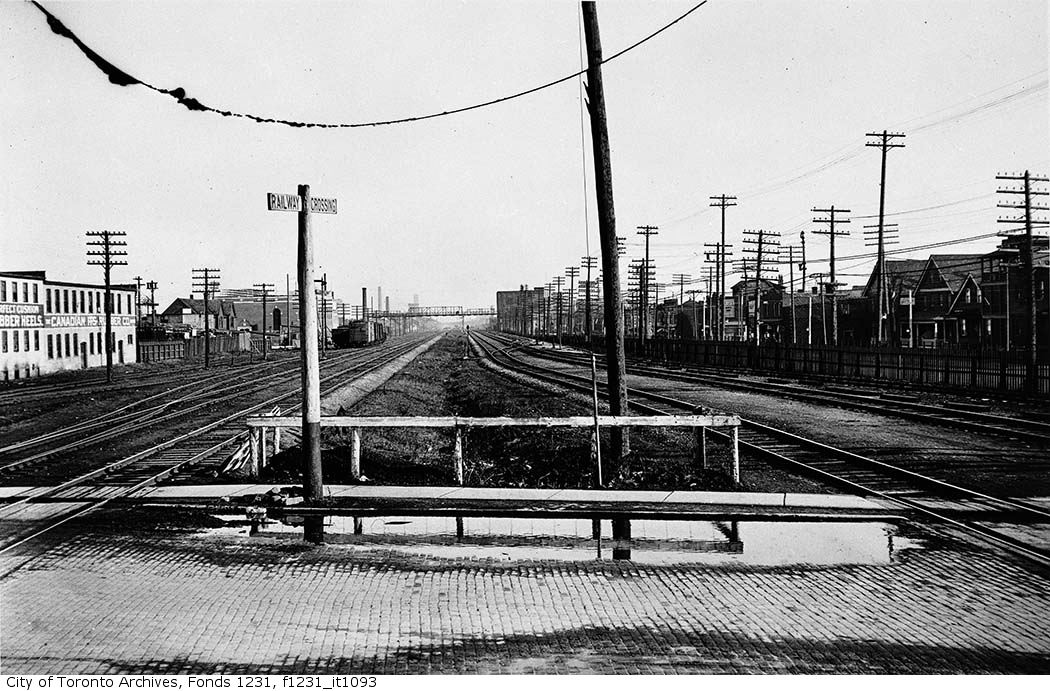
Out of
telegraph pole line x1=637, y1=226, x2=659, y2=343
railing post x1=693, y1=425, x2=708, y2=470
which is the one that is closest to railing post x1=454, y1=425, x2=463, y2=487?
railing post x1=693, y1=425, x2=708, y2=470

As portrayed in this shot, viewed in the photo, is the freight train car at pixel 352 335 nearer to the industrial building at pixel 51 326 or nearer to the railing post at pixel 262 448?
the industrial building at pixel 51 326

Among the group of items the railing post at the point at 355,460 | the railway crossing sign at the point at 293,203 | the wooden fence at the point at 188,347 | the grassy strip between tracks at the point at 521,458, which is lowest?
the grassy strip between tracks at the point at 521,458

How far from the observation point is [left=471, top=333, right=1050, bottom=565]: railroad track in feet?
29.2

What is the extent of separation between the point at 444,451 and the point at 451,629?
12725mm

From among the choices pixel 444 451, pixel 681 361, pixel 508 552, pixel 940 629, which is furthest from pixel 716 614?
pixel 681 361

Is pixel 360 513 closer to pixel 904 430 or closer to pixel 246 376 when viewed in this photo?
pixel 904 430

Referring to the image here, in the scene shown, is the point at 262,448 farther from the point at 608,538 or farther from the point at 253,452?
the point at 608,538

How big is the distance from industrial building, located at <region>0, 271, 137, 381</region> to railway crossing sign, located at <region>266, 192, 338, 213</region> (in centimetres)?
2373

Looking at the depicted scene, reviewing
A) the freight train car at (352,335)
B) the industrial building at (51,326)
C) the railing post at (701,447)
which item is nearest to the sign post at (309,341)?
the railing post at (701,447)

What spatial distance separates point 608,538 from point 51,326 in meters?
40.4

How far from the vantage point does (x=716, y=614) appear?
241 inches

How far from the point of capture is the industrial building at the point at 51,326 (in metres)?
32.8

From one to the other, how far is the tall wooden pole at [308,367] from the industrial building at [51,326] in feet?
77.0

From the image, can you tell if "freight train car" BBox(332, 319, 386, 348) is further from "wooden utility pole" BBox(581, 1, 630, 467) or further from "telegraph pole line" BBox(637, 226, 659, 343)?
"wooden utility pole" BBox(581, 1, 630, 467)
